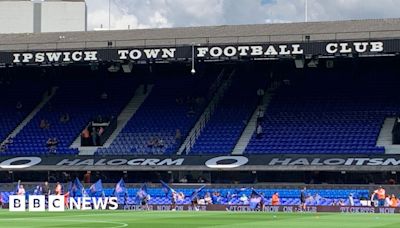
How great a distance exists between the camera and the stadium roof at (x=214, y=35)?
2575 inches

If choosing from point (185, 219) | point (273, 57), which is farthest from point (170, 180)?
point (185, 219)

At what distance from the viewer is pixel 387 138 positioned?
60.5 m

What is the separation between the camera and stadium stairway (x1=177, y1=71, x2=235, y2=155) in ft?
210

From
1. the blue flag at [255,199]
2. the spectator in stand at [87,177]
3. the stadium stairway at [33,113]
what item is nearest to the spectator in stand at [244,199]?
the blue flag at [255,199]

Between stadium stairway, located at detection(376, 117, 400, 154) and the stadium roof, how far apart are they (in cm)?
568

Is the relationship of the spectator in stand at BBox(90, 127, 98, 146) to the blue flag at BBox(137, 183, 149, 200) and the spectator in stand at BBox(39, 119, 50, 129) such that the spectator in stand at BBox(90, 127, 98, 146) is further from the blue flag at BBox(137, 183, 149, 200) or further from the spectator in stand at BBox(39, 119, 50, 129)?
the blue flag at BBox(137, 183, 149, 200)

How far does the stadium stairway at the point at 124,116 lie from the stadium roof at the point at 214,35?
383 centimetres

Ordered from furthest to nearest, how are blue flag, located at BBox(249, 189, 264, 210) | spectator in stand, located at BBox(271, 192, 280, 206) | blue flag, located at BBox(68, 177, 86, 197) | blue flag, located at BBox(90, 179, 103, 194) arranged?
blue flag, located at BBox(90, 179, 103, 194), blue flag, located at BBox(68, 177, 86, 197), spectator in stand, located at BBox(271, 192, 280, 206), blue flag, located at BBox(249, 189, 264, 210)

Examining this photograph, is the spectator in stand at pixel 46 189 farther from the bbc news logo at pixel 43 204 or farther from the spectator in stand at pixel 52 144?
the spectator in stand at pixel 52 144

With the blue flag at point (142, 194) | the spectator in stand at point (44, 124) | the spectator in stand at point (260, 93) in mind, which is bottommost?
the blue flag at point (142, 194)

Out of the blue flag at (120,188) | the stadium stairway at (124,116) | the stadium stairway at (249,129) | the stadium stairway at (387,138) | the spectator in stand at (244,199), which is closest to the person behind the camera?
the spectator in stand at (244,199)

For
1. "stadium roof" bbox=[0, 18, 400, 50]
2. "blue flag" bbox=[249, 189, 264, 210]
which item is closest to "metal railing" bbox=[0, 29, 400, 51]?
"stadium roof" bbox=[0, 18, 400, 50]

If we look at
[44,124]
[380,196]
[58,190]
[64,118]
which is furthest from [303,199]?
[44,124]

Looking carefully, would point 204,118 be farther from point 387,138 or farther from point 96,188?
point 387,138
